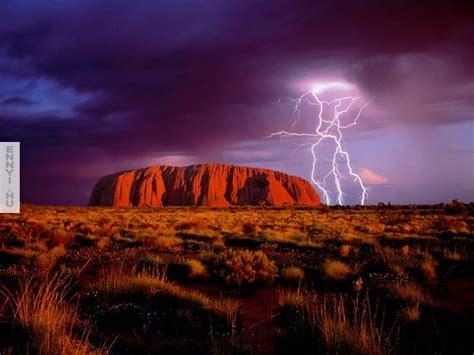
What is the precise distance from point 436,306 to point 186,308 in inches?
163

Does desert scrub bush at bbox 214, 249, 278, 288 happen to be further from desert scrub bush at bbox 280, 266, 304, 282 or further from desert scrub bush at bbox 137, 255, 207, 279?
desert scrub bush at bbox 137, 255, 207, 279

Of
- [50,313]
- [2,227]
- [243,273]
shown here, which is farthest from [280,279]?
[2,227]

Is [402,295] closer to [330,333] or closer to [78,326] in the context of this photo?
[330,333]

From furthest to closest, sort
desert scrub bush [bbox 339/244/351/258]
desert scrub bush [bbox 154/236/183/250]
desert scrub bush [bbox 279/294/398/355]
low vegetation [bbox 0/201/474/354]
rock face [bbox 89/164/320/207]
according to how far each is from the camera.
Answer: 1. rock face [bbox 89/164/320/207]
2. desert scrub bush [bbox 154/236/183/250]
3. desert scrub bush [bbox 339/244/351/258]
4. low vegetation [bbox 0/201/474/354]
5. desert scrub bush [bbox 279/294/398/355]

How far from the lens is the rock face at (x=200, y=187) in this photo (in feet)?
455

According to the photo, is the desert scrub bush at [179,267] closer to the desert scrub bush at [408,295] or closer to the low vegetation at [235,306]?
the low vegetation at [235,306]

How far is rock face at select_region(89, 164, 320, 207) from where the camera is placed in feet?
455

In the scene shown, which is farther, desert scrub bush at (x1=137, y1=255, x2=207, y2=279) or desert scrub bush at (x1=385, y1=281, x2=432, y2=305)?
desert scrub bush at (x1=137, y1=255, x2=207, y2=279)

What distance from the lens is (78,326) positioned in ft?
19.8

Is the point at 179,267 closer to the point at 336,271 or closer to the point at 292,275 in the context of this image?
the point at 292,275

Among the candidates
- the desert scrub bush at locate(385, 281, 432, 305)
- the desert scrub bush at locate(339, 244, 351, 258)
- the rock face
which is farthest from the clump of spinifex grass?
the rock face

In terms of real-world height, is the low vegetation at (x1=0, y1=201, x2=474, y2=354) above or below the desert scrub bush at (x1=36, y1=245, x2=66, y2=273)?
below

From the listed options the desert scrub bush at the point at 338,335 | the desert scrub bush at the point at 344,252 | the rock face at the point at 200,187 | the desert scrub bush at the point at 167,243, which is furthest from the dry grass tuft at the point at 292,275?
the rock face at the point at 200,187

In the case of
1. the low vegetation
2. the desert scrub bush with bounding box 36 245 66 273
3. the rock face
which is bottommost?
the low vegetation
